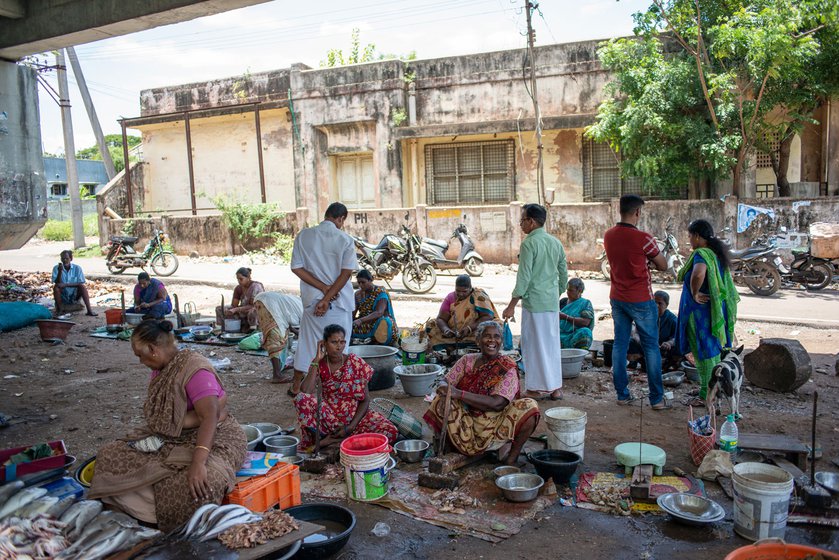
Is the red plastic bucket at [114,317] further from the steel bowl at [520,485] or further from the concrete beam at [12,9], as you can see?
the steel bowl at [520,485]

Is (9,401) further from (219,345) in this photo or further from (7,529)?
(7,529)

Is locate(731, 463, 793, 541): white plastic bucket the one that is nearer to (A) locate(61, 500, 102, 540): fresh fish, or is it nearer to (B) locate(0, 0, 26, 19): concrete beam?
(A) locate(61, 500, 102, 540): fresh fish

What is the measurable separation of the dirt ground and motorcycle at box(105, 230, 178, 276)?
16.4ft

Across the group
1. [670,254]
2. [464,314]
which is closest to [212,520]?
[464,314]

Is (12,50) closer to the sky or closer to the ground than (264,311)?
closer to the sky

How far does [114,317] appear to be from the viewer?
9750 millimetres

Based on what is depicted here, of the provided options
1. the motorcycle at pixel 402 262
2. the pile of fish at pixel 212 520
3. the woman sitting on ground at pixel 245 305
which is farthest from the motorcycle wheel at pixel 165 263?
the pile of fish at pixel 212 520

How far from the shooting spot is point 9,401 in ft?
21.3

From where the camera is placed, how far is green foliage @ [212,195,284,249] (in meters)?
18.6

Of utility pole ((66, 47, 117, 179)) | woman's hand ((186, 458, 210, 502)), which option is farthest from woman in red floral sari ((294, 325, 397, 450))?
utility pole ((66, 47, 117, 179))

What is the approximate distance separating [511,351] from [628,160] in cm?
977

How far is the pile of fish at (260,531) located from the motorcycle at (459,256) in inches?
433

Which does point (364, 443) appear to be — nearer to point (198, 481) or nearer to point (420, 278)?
point (198, 481)

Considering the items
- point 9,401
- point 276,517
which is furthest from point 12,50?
point 276,517
